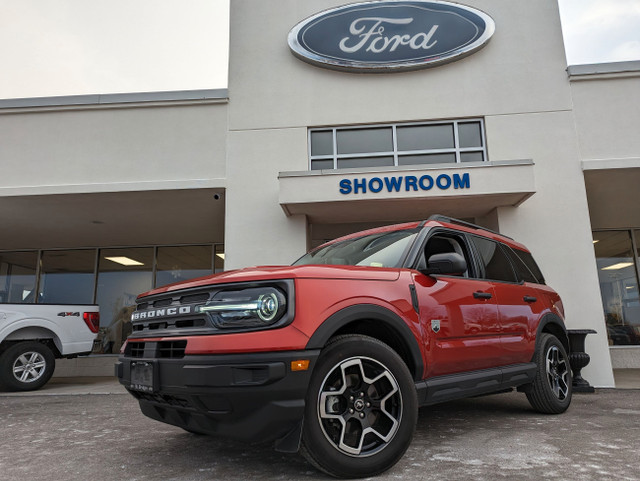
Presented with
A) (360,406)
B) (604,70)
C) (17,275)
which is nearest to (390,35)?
(604,70)

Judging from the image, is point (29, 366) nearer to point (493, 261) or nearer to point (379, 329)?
point (379, 329)

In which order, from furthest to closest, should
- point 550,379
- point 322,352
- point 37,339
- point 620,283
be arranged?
point 620,283, point 37,339, point 550,379, point 322,352

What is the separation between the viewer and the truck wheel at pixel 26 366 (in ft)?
25.7

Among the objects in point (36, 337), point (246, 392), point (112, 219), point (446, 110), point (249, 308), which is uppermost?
point (446, 110)

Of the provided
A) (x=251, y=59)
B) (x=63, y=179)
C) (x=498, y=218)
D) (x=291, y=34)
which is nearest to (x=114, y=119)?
(x=63, y=179)

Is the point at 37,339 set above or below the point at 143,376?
above

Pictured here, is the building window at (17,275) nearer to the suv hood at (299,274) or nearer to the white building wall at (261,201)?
the white building wall at (261,201)

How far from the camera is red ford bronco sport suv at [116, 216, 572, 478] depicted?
2605mm

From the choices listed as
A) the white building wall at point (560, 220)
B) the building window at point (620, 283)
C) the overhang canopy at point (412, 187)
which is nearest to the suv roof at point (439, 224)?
the overhang canopy at point (412, 187)

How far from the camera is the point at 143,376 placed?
9.80 ft

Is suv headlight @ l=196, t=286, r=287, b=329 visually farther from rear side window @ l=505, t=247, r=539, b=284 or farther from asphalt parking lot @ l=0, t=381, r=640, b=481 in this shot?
rear side window @ l=505, t=247, r=539, b=284

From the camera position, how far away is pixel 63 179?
348 inches

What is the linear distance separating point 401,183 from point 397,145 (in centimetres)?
141

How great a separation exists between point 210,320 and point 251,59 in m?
7.62
